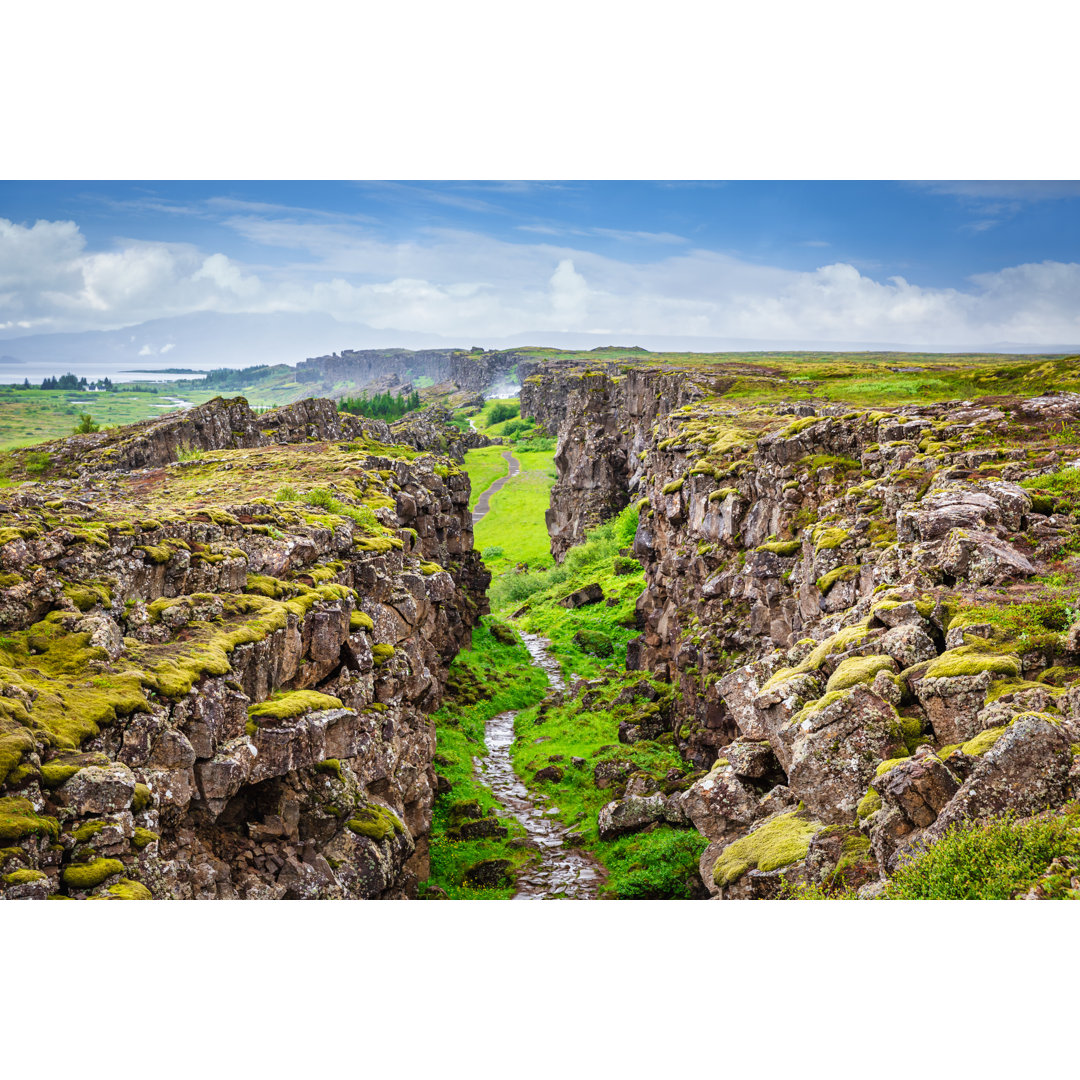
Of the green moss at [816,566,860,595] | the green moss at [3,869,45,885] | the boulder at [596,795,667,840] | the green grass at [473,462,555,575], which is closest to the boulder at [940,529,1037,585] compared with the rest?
the green moss at [816,566,860,595]

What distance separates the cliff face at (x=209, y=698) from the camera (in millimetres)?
17625

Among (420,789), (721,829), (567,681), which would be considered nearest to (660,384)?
(567,681)

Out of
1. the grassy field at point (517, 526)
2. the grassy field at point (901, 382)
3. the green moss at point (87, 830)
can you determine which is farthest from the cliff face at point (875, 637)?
the grassy field at point (517, 526)

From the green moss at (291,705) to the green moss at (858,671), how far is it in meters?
16.6

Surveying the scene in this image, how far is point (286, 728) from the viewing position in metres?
24.4

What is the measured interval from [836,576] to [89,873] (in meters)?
29.2

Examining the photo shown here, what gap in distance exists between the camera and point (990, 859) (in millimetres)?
14984

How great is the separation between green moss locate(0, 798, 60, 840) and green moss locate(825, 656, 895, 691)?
19.9 meters

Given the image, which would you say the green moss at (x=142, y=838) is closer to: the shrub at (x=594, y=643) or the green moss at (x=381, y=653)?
the green moss at (x=381, y=653)

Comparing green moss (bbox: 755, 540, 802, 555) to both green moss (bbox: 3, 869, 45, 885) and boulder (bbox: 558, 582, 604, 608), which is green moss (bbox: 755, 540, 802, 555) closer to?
green moss (bbox: 3, 869, 45, 885)

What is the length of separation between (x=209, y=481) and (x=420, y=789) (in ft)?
87.1

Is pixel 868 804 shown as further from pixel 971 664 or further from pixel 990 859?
pixel 971 664

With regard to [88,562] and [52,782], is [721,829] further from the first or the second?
[88,562]

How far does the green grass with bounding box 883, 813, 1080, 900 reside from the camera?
14.5 meters
